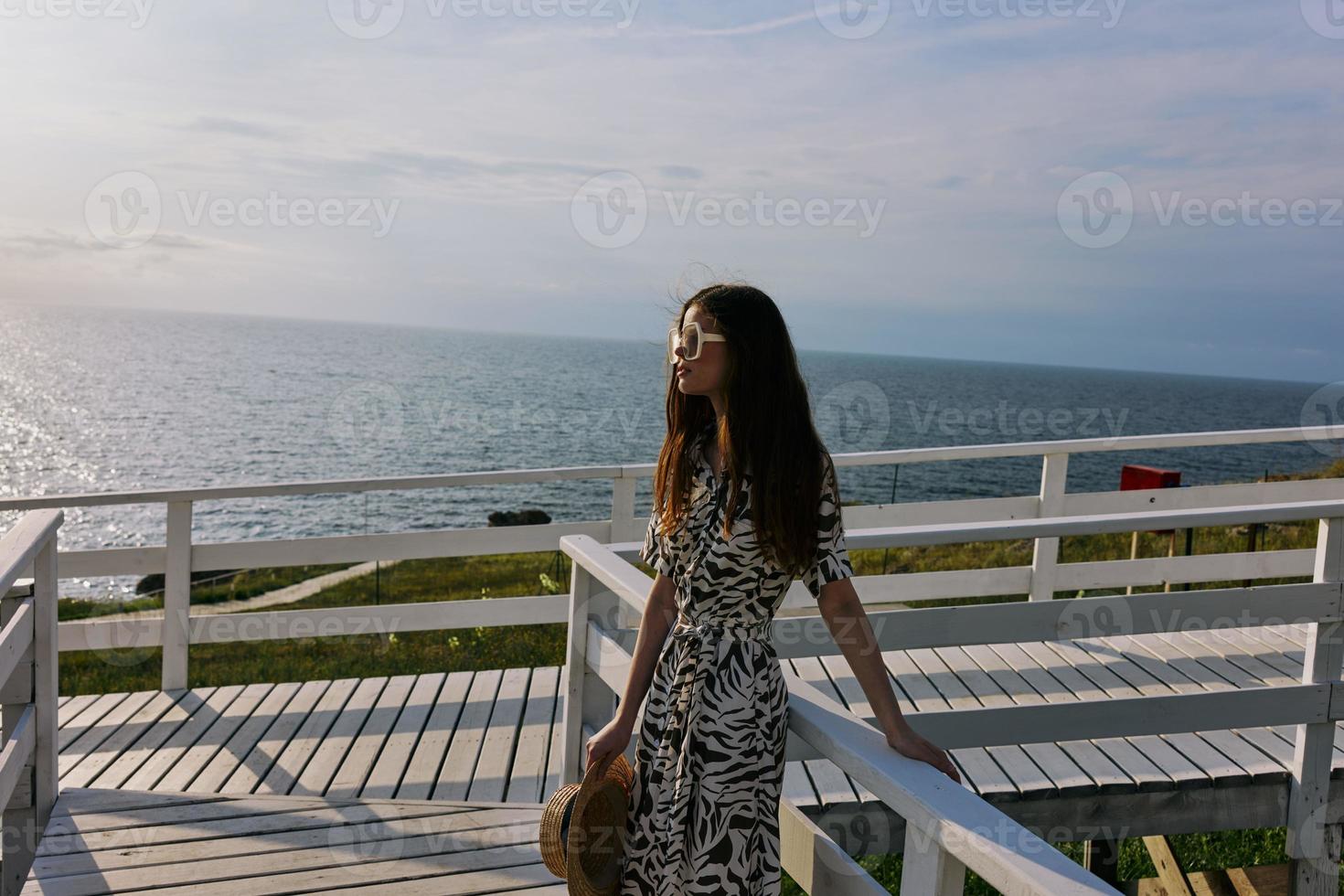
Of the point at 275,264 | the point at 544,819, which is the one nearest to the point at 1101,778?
the point at 544,819

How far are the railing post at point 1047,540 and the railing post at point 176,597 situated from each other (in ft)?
13.5

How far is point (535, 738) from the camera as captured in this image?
13.6 ft

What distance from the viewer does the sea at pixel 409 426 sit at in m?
38.6

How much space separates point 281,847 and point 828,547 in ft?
6.84

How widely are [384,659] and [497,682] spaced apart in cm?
522

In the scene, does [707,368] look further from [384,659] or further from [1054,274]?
[1054,274]

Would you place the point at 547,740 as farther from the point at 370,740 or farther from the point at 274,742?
the point at 274,742

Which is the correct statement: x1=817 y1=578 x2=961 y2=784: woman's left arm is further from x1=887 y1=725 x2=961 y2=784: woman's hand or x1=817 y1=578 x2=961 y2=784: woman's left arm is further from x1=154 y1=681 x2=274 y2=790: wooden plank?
x1=154 y1=681 x2=274 y2=790: wooden plank

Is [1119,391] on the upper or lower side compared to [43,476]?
upper

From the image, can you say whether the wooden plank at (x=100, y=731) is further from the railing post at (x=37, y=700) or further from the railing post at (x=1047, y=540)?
the railing post at (x=1047, y=540)

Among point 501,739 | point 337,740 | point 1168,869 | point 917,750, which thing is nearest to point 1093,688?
point 1168,869

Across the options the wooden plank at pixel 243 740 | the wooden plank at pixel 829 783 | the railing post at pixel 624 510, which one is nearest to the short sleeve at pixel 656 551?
the wooden plank at pixel 829 783

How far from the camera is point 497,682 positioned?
190 inches

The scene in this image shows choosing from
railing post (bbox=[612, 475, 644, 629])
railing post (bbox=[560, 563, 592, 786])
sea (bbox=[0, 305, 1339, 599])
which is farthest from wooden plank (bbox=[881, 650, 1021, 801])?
sea (bbox=[0, 305, 1339, 599])
